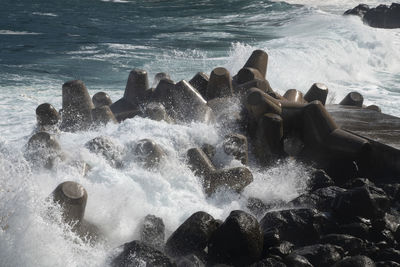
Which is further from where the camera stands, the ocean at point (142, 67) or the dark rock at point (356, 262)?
the ocean at point (142, 67)

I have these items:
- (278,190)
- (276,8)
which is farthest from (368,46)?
(278,190)

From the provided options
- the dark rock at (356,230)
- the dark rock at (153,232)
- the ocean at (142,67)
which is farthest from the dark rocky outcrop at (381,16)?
the dark rock at (153,232)

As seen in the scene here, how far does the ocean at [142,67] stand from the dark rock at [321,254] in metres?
1.21

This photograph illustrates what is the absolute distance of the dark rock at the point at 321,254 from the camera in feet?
15.5

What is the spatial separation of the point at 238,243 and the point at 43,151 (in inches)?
95.6

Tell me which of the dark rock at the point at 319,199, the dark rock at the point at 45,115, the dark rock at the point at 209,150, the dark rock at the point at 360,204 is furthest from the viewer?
the dark rock at the point at 45,115

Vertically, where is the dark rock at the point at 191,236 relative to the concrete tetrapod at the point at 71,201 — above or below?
below

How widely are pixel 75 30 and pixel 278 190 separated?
1464 centimetres

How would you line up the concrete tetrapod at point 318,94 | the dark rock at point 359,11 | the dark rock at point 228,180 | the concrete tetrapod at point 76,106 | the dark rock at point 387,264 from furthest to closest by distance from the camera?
Result: the dark rock at point 359,11
the concrete tetrapod at point 318,94
the concrete tetrapod at point 76,106
the dark rock at point 228,180
the dark rock at point 387,264

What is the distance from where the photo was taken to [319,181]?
6.34m

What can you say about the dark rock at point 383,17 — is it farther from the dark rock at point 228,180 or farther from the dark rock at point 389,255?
the dark rock at point 389,255

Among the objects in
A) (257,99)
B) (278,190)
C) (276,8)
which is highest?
(257,99)

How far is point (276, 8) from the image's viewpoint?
25.7 meters

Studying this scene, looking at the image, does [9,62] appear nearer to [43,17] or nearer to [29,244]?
[43,17]
